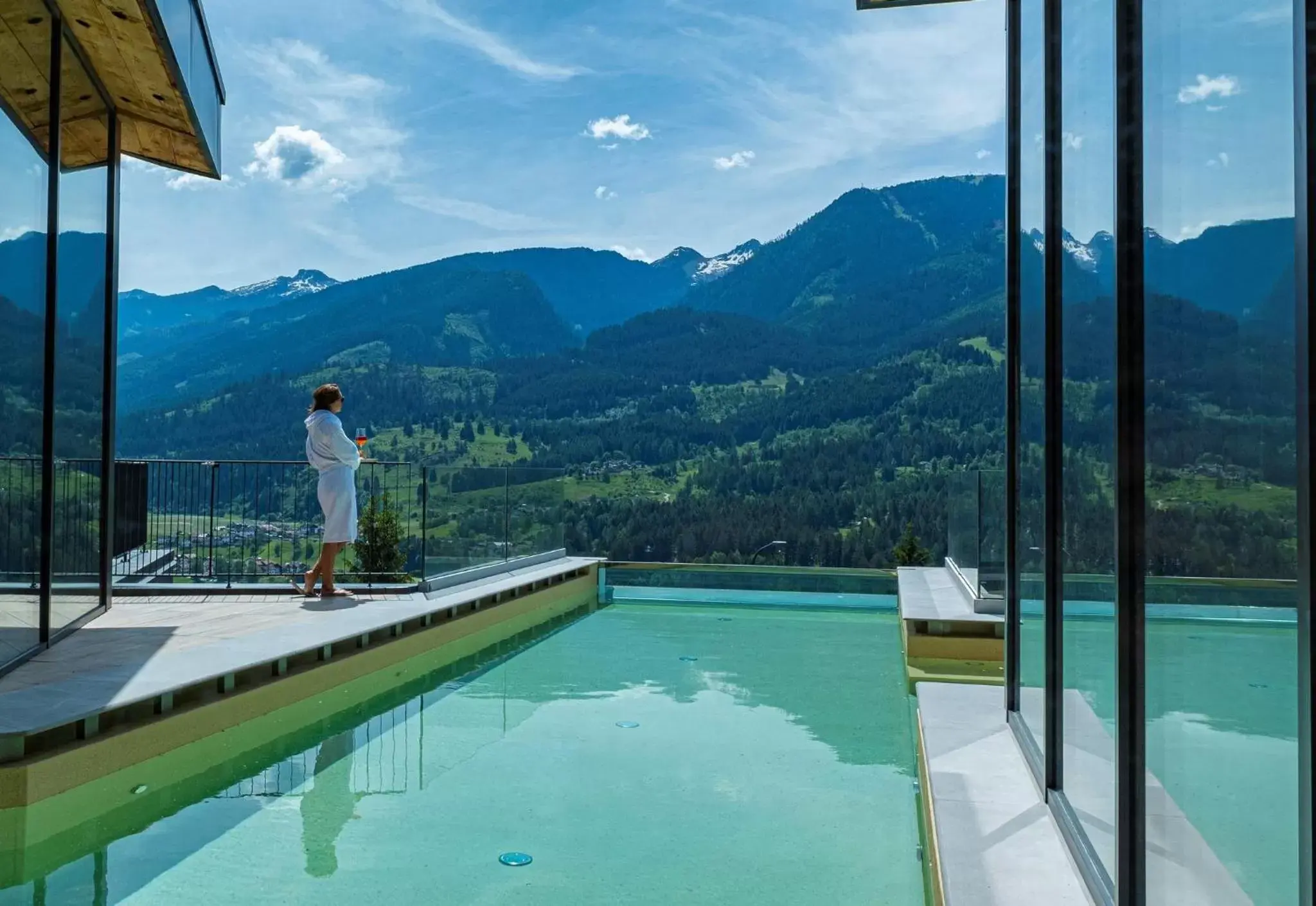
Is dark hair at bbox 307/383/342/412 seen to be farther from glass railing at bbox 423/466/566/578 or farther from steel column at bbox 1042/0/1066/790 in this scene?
steel column at bbox 1042/0/1066/790

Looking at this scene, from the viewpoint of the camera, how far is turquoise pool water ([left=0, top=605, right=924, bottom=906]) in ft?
9.28

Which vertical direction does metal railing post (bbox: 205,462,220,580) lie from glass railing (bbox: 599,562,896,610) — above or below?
above

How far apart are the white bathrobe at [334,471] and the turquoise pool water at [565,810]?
1.73m

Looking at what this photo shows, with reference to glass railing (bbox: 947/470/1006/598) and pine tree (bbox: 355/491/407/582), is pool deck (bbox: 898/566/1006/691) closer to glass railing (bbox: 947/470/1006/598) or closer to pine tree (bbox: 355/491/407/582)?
glass railing (bbox: 947/470/1006/598)

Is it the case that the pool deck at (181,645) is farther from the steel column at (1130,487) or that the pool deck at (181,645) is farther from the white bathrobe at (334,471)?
the steel column at (1130,487)

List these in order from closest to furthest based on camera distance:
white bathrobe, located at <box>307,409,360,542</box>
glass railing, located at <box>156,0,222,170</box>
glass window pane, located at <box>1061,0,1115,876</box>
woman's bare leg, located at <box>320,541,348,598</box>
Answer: glass window pane, located at <box>1061,0,1115,876</box>
glass railing, located at <box>156,0,222,170</box>
white bathrobe, located at <box>307,409,360,542</box>
woman's bare leg, located at <box>320,541,348,598</box>

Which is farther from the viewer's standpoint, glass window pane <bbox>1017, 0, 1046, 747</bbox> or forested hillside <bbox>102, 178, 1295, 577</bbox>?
glass window pane <bbox>1017, 0, 1046, 747</bbox>

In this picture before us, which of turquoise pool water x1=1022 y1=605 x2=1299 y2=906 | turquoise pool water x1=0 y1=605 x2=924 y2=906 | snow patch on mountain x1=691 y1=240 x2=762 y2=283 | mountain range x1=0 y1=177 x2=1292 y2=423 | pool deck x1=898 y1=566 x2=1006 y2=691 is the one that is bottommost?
turquoise pool water x1=0 y1=605 x2=924 y2=906

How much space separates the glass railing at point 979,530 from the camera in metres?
4.66

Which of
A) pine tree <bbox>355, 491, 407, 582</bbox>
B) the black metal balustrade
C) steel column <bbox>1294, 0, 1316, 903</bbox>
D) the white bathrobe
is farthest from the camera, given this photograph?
pine tree <bbox>355, 491, 407, 582</bbox>

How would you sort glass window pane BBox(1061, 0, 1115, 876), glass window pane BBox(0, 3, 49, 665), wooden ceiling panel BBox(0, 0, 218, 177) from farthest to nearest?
wooden ceiling panel BBox(0, 0, 218, 177) < glass window pane BBox(0, 3, 49, 665) < glass window pane BBox(1061, 0, 1115, 876)

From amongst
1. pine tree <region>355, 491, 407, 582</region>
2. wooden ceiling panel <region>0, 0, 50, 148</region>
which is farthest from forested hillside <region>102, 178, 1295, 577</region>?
wooden ceiling panel <region>0, 0, 50, 148</region>

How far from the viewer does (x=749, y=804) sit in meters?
3.61

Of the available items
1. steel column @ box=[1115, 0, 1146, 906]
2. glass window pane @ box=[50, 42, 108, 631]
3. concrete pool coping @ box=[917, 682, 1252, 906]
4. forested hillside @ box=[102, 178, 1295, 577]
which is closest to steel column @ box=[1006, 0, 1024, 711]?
forested hillside @ box=[102, 178, 1295, 577]
